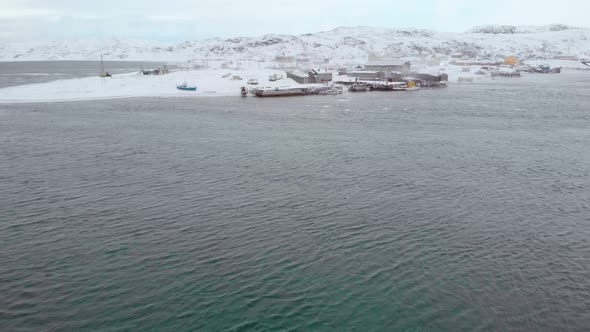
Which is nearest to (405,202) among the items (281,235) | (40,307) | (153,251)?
(281,235)

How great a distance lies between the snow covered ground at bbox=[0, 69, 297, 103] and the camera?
6525cm

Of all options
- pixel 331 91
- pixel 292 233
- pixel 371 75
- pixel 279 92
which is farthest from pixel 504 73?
pixel 292 233

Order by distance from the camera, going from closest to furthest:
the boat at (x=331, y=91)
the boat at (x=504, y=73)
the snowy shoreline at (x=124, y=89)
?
the snowy shoreline at (x=124, y=89) < the boat at (x=331, y=91) < the boat at (x=504, y=73)

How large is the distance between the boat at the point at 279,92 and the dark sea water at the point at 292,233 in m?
39.3

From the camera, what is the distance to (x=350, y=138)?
3775 cm

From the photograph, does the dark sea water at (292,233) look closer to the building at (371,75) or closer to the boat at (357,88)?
the boat at (357,88)

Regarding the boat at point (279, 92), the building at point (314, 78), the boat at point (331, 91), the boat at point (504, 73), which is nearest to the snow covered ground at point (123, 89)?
the building at point (314, 78)

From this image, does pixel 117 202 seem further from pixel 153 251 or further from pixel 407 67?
pixel 407 67

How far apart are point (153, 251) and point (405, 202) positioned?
12040mm

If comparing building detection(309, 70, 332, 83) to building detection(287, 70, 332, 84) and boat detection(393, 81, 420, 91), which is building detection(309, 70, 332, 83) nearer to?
building detection(287, 70, 332, 84)

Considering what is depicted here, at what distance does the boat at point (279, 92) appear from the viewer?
7588cm

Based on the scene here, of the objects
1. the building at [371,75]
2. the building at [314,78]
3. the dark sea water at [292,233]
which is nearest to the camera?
the dark sea water at [292,233]

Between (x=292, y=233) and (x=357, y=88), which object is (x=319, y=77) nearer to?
(x=357, y=88)

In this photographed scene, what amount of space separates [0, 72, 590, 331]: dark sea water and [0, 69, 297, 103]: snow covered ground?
1214 inches
